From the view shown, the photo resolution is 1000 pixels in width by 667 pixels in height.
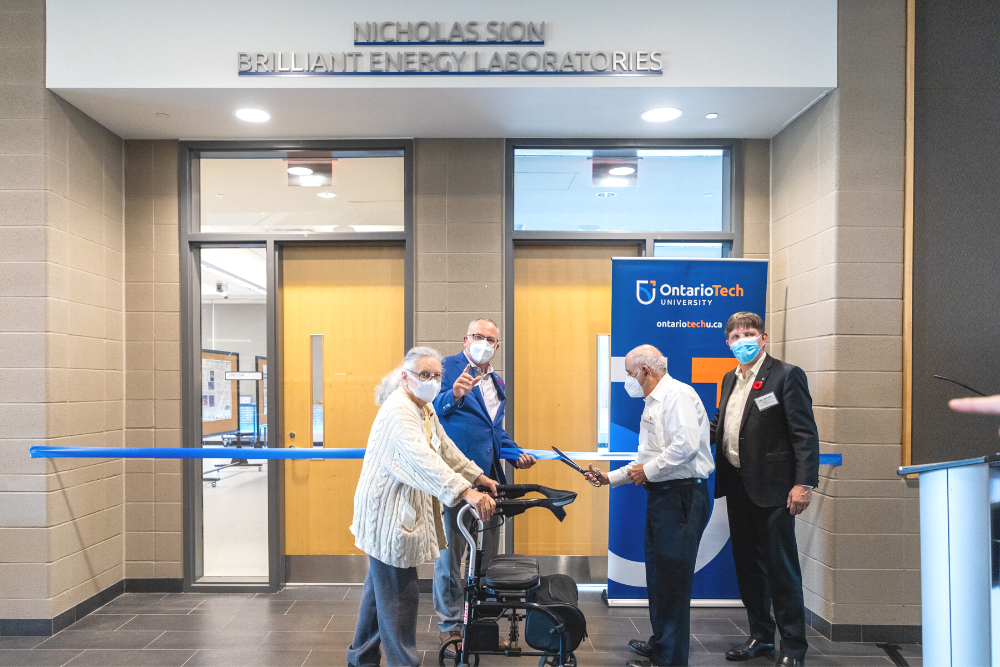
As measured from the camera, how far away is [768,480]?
3250 mm

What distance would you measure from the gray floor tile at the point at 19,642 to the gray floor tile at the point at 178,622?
0.41m

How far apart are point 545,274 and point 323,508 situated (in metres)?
2.30

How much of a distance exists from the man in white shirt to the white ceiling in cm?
175

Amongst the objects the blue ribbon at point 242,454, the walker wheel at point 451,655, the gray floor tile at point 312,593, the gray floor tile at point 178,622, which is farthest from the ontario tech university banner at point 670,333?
the gray floor tile at point 178,622

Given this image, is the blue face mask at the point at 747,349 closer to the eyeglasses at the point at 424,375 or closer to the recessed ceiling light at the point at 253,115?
the eyeglasses at the point at 424,375

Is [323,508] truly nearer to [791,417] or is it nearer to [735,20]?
[791,417]

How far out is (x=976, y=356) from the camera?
3.63 meters

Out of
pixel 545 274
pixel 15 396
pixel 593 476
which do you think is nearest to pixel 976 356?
pixel 593 476

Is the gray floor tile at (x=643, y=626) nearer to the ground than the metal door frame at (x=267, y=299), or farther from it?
nearer to the ground

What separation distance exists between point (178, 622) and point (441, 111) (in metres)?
3.49

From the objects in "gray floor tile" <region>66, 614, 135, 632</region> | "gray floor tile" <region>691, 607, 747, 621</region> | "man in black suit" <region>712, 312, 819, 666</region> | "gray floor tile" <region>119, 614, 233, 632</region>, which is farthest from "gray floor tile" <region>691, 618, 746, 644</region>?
"gray floor tile" <region>66, 614, 135, 632</region>

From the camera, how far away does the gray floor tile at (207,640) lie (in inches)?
139

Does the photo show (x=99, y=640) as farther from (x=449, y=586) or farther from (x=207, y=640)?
(x=449, y=586)

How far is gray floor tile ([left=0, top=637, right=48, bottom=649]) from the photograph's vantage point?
3539mm
